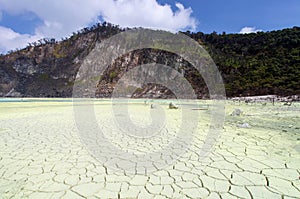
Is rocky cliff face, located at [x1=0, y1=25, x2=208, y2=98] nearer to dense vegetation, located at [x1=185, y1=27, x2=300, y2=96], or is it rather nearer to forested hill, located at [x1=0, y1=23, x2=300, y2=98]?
forested hill, located at [x1=0, y1=23, x2=300, y2=98]

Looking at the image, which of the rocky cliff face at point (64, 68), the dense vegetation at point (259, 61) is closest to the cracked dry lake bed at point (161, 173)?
the dense vegetation at point (259, 61)

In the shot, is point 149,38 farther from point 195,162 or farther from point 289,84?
point 195,162

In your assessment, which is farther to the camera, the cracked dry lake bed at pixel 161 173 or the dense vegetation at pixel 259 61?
the dense vegetation at pixel 259 61

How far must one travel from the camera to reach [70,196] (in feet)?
5.66

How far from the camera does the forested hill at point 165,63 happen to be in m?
28.2

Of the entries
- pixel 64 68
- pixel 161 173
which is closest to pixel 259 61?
pixel 161 173

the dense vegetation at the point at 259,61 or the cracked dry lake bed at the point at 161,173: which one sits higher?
the dense vegetation at the point at 259,61

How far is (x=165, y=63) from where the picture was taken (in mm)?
44562

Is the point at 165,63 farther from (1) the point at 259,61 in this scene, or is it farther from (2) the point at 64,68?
(2) the point at 64,68

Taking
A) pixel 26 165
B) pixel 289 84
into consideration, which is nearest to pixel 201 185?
pixel 26 165

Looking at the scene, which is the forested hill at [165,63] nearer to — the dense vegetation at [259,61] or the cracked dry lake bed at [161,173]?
the dense vegetation at [259,61]

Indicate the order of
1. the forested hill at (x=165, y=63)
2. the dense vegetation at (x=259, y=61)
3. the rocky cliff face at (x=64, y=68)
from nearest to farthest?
the dense vegetation at (x=259, y=61) → the forested hill at (x=165, y=63) → the rocky cliff face at (x=64, y=68)

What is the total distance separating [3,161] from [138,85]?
131 feet

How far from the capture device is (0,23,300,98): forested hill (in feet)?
92.6
